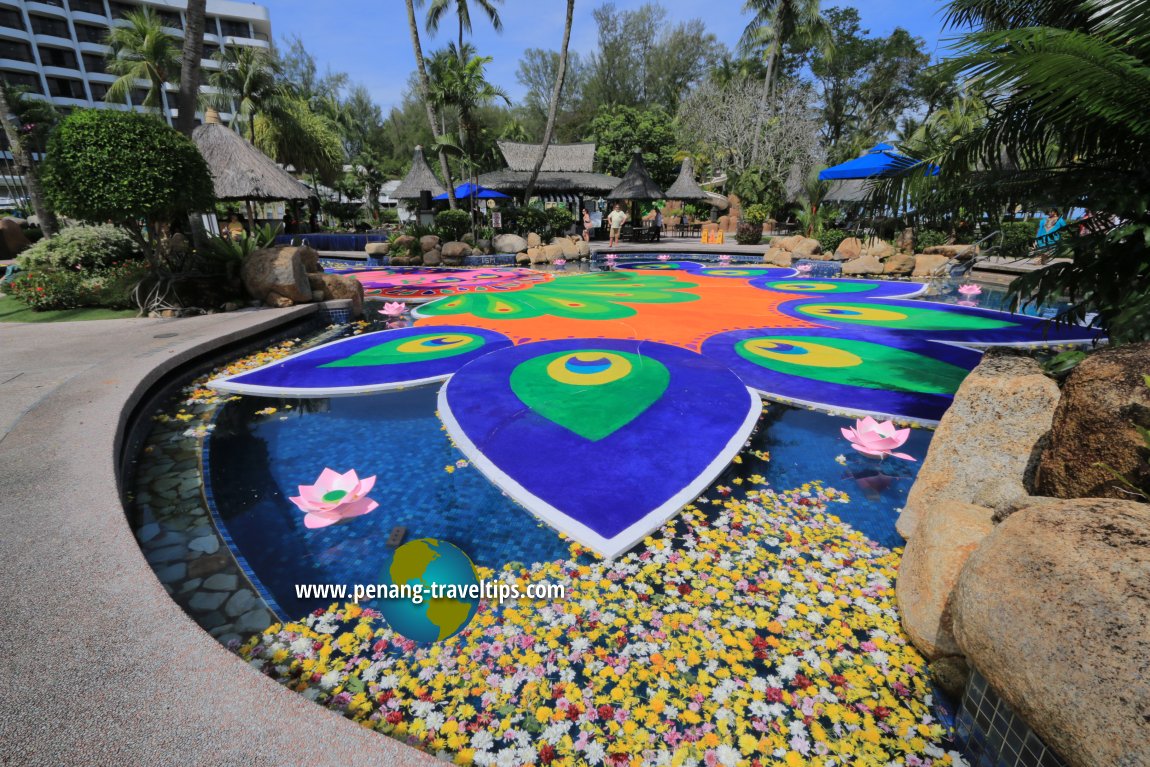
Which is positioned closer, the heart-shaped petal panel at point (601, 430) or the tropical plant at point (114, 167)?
the heart-shaped petal panel at point (601, 430)

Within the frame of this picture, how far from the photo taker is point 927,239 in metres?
17.7

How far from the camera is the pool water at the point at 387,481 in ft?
10.7

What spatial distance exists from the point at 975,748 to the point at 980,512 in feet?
3.47

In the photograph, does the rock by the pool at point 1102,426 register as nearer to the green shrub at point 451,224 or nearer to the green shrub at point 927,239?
the green shrub at point 927,239

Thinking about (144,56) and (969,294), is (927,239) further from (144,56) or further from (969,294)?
(144,56)

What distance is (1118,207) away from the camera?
121 inches

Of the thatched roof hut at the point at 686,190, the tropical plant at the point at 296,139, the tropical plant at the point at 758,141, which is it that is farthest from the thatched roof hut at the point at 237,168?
the tropical plant at the point at 758,141

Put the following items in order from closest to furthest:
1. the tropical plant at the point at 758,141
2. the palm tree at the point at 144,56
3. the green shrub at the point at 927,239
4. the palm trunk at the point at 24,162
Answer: the palm trunk at the point at 24,162, the green shrub at the point at 927,239, the palm tree at the point at 144,56, the tropical plant at the point at 758,141

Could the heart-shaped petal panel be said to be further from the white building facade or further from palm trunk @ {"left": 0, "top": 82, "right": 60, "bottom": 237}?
the white building facade

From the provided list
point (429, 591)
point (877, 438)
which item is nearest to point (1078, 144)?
point (877, 438)

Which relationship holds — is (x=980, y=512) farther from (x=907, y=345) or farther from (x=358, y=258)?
(x=358, y=258)

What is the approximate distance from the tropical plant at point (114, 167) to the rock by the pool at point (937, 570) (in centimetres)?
1012

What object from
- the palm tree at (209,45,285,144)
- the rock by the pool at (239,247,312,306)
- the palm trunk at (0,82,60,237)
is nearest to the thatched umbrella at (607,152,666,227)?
the rock by the pool at (239,247,312,306)

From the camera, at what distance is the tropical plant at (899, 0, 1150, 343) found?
9.03 feet
